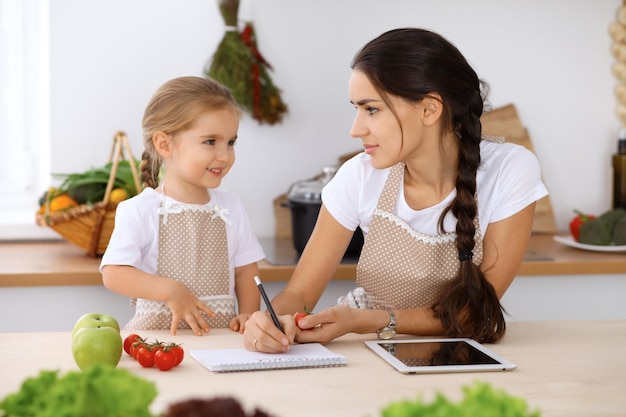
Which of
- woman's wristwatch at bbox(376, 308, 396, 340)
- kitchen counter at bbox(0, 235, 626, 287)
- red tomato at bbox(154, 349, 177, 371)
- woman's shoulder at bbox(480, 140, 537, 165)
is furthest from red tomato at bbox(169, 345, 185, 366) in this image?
kitchen counter at bbox(0, 235, 626, 287)

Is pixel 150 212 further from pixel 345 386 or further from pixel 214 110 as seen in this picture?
pixel 345 386

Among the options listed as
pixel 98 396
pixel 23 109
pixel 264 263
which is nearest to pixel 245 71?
pixel 264 263

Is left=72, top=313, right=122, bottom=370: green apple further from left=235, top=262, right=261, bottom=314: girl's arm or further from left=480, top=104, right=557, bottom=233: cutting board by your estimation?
left=480, top=104, right=557, bottom=233: cutting board

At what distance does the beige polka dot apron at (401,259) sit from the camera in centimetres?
187

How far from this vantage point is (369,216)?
1989mm

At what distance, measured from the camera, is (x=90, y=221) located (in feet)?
8.48

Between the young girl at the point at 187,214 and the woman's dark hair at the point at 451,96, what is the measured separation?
0.36 metres

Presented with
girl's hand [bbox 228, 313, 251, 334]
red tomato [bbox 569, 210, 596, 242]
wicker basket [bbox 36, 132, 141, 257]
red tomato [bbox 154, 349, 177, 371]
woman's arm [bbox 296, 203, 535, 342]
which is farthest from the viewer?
red tomato [bbox 569, 210, 596, 242]

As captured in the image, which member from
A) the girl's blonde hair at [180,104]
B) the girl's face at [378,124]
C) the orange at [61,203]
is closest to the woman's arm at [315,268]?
the girl's face at [378,124]

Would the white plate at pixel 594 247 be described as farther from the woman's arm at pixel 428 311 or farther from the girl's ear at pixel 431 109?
the girl's ear at pixel 431 109

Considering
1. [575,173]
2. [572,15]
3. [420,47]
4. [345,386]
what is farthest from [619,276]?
[345,386]

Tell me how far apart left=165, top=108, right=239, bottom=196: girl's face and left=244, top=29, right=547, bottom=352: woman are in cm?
25

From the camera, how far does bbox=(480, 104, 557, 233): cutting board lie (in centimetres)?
315

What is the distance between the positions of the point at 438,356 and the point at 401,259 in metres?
0.48
